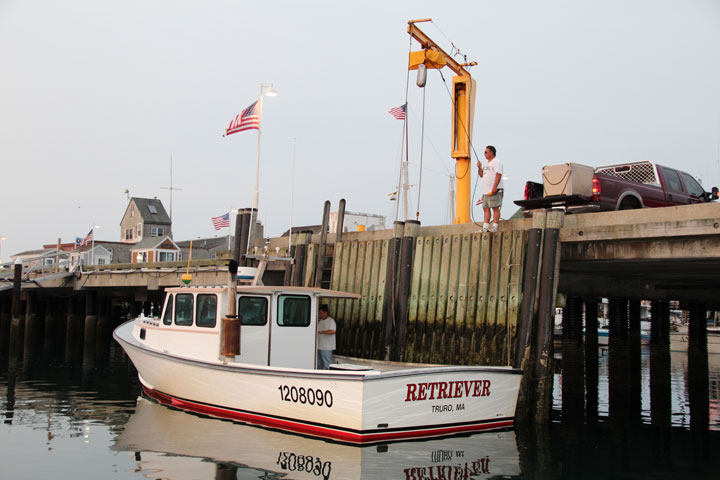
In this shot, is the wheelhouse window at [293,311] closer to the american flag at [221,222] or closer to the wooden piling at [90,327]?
the american flag at [221,222]

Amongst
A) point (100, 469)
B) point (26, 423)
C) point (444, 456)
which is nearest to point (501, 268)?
point (444, 456)

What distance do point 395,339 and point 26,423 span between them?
7.79 meters

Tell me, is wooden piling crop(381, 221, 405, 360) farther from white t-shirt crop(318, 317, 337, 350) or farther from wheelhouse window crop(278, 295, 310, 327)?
wheelhouse window crop(278, 295, 310, 327)

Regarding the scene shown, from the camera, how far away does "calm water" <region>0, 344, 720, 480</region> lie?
984 centimetres

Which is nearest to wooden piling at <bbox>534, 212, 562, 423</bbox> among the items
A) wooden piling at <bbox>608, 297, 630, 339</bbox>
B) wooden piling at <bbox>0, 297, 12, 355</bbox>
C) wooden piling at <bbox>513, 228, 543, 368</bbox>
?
wooden piling at <bbox>513, 228, 543, 368</bbox>

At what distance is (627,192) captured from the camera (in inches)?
559

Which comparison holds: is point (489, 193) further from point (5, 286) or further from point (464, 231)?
point (5, 286)

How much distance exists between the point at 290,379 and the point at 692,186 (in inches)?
440

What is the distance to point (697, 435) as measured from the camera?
44.1ft

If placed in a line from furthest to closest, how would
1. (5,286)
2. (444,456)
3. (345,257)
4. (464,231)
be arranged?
(5,286)
(345,257)
(464,231)
(444,456)

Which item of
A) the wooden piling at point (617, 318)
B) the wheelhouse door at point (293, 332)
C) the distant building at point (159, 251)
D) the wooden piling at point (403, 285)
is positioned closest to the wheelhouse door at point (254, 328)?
the wheelhouse door at point (293, 332)

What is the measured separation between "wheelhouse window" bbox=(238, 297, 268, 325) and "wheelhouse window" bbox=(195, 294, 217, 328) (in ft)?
1.81

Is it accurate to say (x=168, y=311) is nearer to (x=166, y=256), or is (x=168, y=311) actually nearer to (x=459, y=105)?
(x=459, y=105)

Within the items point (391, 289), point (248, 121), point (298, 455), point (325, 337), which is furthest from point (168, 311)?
point (248, 121)
